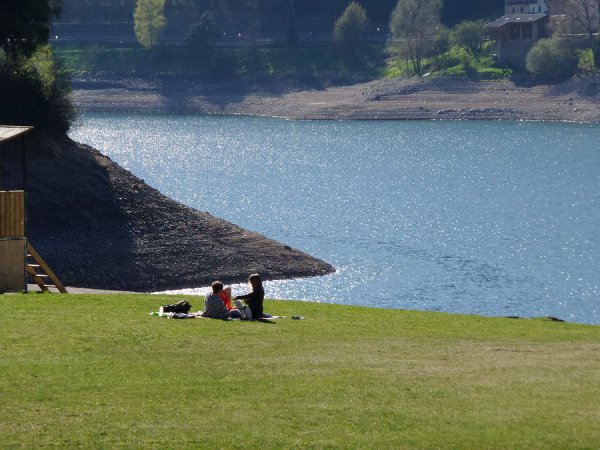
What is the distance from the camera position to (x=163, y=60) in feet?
522

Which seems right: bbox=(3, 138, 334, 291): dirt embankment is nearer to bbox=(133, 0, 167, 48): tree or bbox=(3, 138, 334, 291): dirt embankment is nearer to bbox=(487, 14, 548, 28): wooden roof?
bbox=(487, 14, 548, 28): wooden roof

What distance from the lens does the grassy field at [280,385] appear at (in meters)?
14.6

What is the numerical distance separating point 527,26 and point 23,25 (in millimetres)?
102760

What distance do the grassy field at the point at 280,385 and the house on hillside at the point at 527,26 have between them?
125 m

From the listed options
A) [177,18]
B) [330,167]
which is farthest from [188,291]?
[177,18]

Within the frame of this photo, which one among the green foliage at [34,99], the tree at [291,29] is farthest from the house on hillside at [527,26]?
the green foliage at [34,99]

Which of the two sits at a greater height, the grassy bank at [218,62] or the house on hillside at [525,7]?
the house on hillside at [525,7]

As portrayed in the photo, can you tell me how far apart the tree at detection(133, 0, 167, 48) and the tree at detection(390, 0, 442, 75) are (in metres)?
28.3

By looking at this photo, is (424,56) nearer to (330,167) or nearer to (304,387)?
(330,167)

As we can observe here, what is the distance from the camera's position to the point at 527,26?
485ft

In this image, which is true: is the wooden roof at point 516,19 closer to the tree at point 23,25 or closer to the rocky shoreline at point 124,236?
the rocky shoreline at point 124,236

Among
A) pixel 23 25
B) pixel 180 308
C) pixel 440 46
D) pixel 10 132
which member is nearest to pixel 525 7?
pixel 440 46

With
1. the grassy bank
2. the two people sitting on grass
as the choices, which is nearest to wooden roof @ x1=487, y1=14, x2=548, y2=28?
the grassy bank

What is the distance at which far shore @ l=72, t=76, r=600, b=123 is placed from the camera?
13412 centimetres
